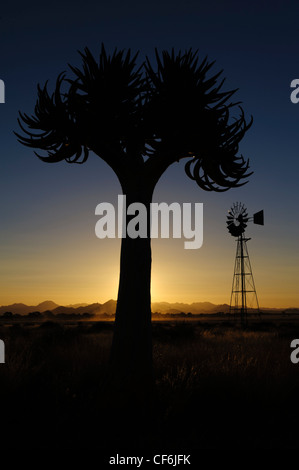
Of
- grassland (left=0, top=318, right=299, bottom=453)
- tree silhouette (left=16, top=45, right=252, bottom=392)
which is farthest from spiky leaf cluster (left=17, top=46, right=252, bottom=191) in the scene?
grassland (left=0, top=318, right=299, bottom=453)

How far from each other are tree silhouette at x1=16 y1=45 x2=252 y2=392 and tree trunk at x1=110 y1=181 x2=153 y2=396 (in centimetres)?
2

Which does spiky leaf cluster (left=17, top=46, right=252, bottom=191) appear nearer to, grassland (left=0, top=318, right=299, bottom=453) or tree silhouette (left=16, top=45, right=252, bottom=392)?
tree silhouette (left=16, top=45, right=252, bottom=392)

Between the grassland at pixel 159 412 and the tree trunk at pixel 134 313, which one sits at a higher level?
the tree trunk at pixel 134 313

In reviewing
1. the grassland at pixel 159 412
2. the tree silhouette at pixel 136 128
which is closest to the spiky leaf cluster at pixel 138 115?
the tree silhouette at pixel 136 128

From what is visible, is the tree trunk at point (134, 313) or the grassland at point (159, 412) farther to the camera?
the tree trunk at point (134, 313)

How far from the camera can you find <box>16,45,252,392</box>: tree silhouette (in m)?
7.35

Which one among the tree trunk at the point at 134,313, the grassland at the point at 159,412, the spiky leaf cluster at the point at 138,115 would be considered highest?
the spiky leaf cluster at the point at 138,115

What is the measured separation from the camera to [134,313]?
730cm

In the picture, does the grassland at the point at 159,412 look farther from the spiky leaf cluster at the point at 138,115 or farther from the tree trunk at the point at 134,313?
the spiky leaf cluster at the point at 138,115

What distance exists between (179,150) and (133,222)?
1.72 meters

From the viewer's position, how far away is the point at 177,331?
68.3 feet

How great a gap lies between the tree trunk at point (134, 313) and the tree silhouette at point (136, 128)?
0.06 feet

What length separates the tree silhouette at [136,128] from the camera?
289 inches

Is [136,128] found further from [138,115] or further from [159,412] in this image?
[159,412]
